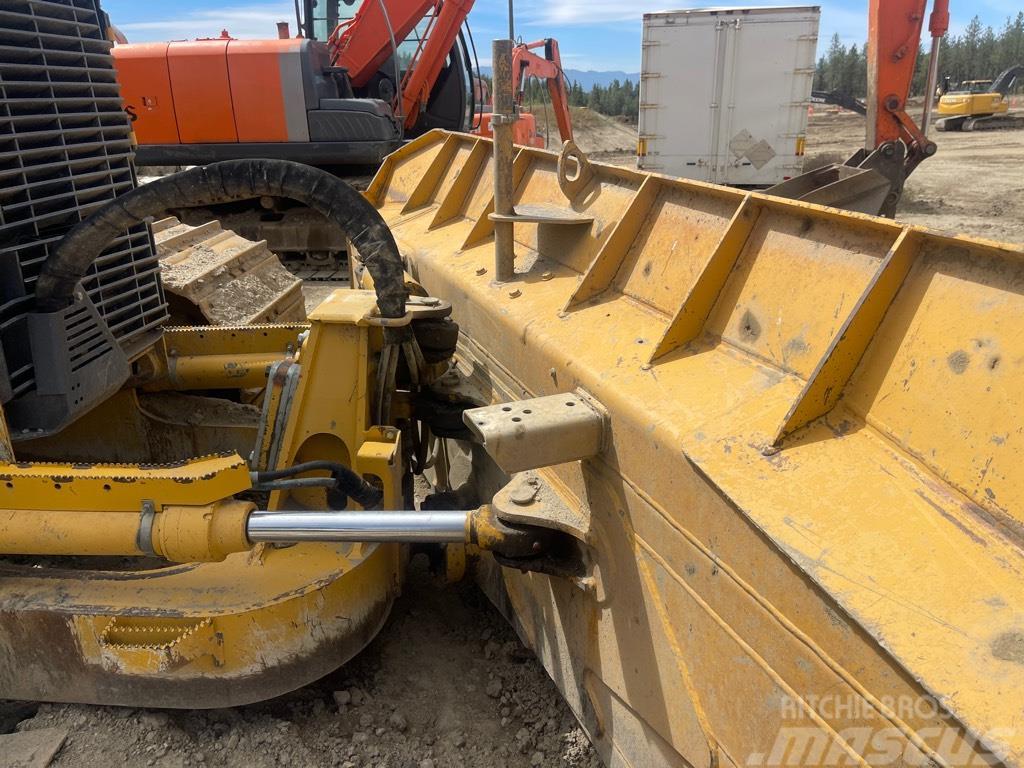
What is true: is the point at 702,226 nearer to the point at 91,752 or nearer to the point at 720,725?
the point at 720,725

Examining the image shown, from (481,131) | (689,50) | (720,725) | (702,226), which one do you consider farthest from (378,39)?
(720,725)

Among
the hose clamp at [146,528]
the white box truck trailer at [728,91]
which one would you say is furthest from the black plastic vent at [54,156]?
the white box truck trailer at [728,91]

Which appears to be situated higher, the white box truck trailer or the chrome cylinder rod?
the white box truck trailer

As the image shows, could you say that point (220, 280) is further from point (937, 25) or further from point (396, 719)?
point (937, 25)

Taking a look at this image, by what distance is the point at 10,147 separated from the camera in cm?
264

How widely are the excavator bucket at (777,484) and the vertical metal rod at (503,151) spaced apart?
0.50 metres

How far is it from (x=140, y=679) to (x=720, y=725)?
5.94ft

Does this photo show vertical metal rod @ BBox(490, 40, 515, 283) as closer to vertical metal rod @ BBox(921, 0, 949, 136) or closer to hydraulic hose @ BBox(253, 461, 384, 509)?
hydraulic hose @ BBox(253, 461, 384, 509)

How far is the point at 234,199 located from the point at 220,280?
2310 millimetres

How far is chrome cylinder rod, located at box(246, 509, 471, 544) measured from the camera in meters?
2.30

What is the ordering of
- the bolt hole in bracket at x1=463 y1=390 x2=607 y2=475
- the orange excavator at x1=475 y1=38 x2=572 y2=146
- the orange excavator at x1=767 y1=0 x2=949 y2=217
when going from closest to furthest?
the bolt hole in bracket at x1=463 y1=390 x2=607 y2=475 < the orange excavator at x1=767 y1=0 x2=949 y2=217 < the orange excavator at x1=475 y1=38 x2=572 y2=146

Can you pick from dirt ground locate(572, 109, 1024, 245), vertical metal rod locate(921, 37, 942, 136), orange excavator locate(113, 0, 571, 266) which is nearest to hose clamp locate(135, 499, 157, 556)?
dirt ground locate(572, 109, 1024, 245)

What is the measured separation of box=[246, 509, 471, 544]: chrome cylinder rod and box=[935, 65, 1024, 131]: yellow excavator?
31.2 metres

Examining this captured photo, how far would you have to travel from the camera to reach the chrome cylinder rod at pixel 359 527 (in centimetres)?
230
